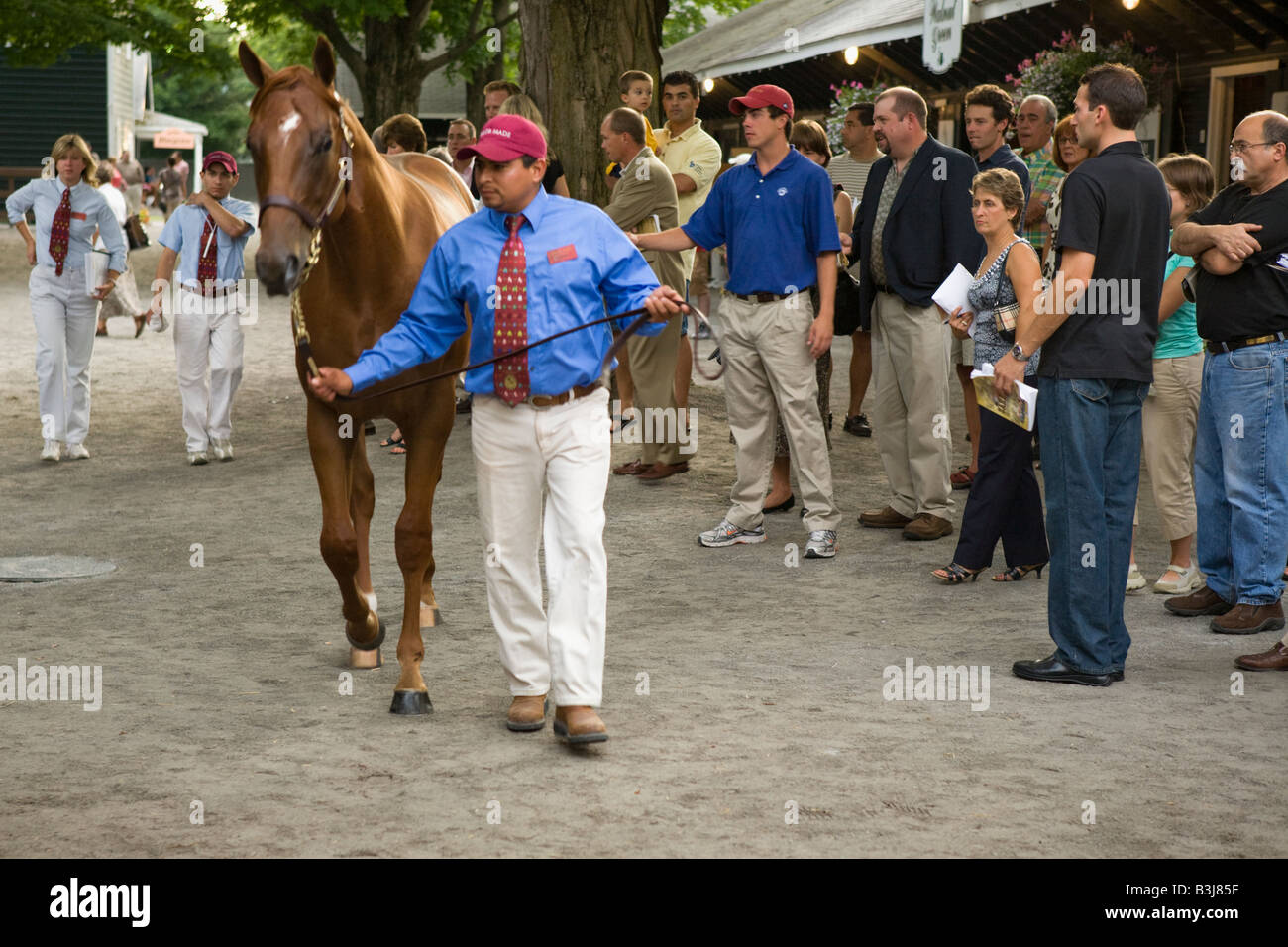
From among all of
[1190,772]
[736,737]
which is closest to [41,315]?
[736,737]

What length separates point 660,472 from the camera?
1015 centimetres

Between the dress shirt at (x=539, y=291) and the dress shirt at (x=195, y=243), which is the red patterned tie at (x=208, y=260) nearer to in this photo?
the dress shirt at (x=195, y=243)

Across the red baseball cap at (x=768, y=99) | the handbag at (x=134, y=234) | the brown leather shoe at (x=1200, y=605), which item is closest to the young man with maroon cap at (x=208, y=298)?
the red baseball cap at (x=768, y=99)

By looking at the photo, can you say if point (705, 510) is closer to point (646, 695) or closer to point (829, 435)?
point (829, 435)

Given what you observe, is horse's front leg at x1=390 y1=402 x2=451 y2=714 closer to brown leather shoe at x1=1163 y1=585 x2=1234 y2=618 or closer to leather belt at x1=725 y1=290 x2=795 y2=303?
leather belt at x1=725 y1=290 x2=795 y2=303

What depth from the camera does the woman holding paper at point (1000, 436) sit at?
6.93m

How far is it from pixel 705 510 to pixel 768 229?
6.52ft

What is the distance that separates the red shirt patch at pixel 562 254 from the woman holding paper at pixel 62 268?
262 inches

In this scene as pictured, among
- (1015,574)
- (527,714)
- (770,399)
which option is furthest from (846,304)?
(527,714)

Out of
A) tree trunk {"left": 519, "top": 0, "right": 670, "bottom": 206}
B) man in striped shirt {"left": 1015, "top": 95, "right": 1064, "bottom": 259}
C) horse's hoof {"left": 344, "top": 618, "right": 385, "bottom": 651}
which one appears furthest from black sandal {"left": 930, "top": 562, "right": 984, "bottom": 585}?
tree trunk {"left": 519, "top": 0, "right": 670, "bottom": 206}

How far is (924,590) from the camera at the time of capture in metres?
7.32

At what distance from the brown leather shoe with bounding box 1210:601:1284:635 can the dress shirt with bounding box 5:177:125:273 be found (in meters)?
7.74

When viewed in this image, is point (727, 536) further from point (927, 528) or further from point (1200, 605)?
point (1200, 605)

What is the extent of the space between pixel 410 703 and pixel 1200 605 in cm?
362
